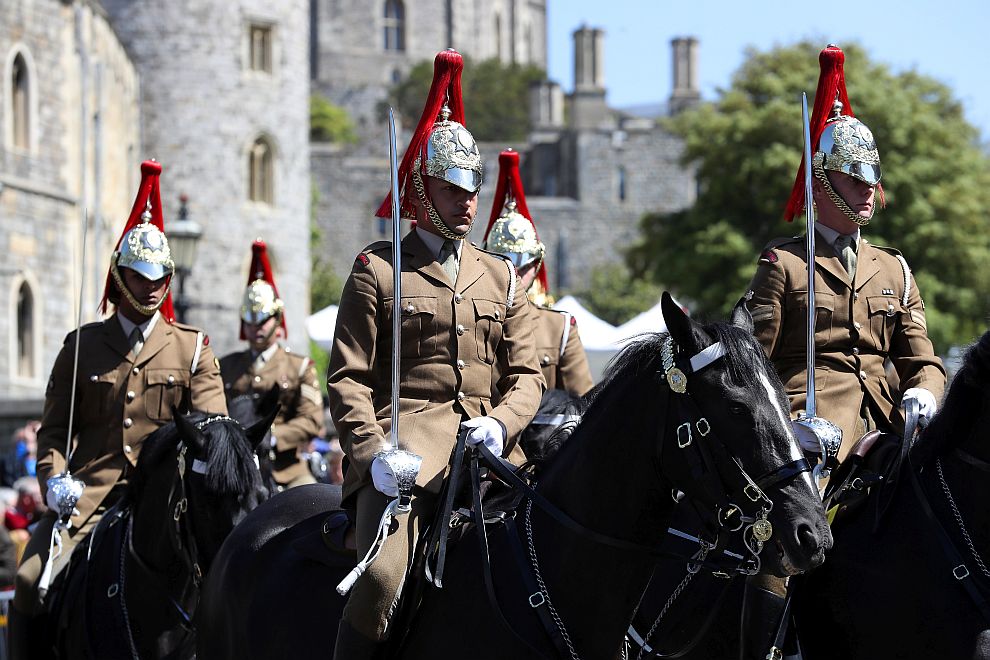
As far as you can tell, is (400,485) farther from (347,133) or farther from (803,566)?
(347,133)

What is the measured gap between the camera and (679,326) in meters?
5.42

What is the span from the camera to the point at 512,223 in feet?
38.1

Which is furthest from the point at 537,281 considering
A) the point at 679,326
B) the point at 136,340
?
the point at 679,326

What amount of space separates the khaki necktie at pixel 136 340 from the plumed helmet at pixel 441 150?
2694 mm

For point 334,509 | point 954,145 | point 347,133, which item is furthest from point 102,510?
point 347,133

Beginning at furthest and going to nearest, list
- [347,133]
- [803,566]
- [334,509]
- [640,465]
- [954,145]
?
[347,133], [954,145], [334,509], [640,465], [803,566]

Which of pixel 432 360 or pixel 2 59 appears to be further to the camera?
pixel 2 59

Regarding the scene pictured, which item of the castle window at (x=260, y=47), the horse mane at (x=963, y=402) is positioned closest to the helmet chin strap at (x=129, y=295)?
the horse mane at (x=963, y=402)

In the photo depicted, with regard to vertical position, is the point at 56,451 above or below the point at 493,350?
below

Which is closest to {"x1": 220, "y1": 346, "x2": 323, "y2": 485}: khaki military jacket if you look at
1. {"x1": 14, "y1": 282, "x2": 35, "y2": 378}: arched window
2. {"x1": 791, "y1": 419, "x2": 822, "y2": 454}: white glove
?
{"x1": 791, "y1": 419, "x2": 822, "y2": 454}: white glove

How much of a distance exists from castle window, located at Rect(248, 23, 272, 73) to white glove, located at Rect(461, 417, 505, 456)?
42463 mm

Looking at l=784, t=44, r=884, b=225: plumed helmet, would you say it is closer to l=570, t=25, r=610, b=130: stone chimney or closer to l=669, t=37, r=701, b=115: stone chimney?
l=570, t=25, r=610, b=130: stone chimney

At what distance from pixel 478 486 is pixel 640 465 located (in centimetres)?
75

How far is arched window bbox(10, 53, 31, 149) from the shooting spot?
34.6m
